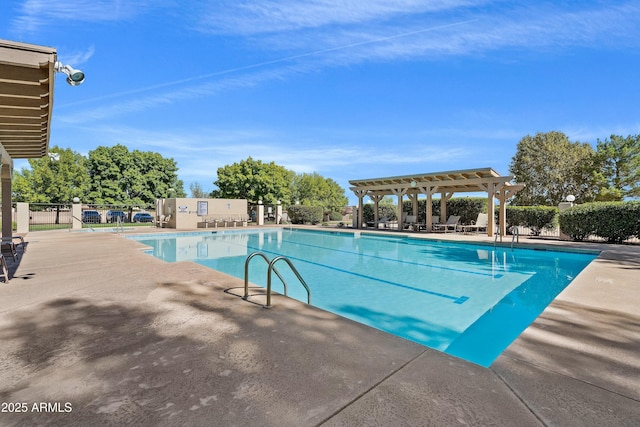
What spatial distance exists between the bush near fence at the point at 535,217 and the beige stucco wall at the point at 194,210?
17.6 m

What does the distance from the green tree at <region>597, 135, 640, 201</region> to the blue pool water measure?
72.7ft

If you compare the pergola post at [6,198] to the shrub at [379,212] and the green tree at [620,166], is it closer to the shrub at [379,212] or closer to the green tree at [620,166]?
the shrub at [379,212]

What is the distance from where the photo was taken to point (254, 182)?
29.4 meters

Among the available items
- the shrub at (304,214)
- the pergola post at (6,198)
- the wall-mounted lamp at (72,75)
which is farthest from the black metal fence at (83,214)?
the wall-mounted lamp at (72,75)

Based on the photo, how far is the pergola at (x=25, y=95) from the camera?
303 centimetres

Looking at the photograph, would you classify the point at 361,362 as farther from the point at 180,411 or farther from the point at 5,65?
the point at 5,65

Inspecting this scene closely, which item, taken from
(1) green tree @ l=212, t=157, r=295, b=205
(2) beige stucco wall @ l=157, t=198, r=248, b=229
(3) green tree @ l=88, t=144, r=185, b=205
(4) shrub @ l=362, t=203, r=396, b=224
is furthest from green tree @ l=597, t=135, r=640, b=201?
(3) green tree @ l=88, t=144, r=185, b=205

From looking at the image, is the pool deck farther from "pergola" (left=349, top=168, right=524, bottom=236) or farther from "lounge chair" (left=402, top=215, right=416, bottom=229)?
"lounge chair" (left=402, top=215, right=416, bottom=229)

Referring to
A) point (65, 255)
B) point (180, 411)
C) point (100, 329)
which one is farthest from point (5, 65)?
point (65, 255)

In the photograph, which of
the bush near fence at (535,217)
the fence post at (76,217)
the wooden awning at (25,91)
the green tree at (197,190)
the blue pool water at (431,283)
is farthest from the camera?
the green tree at (197,190)

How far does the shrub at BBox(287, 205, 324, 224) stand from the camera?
1048 inches

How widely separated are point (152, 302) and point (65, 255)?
5970 millimetres

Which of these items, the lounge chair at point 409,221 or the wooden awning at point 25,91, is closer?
the wooden awning at point 25,91

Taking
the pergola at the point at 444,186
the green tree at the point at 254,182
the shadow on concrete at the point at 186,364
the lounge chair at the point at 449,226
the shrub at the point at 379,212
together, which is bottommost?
the shadow on concrete at the point at 186,364
